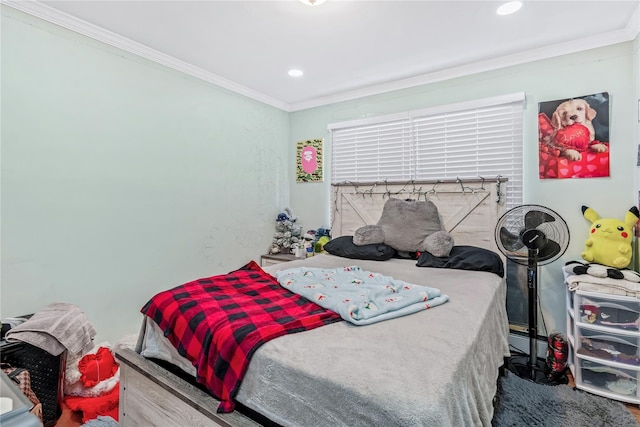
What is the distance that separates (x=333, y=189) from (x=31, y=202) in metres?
2.66

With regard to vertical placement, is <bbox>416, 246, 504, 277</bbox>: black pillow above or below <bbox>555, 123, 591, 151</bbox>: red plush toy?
below

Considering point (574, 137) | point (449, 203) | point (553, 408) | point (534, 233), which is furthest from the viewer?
point (449, 203)

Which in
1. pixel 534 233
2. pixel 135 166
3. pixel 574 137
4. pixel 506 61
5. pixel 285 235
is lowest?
pixel 285 235

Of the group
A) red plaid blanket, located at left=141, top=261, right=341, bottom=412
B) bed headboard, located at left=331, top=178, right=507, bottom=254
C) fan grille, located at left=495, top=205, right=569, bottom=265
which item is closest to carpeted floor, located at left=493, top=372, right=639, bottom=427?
fan grille, located at left=495, top=205, right=569, bottom=265

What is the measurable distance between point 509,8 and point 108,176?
312 centimetres

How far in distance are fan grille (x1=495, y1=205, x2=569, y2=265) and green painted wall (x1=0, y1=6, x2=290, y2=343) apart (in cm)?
258

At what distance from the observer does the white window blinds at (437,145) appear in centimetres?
282

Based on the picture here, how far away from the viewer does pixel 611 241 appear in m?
2.24

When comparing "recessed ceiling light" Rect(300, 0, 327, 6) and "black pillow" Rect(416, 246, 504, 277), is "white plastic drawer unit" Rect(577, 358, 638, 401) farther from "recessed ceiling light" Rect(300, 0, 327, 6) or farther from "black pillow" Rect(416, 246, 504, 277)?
"recessed ceiling light" Rect(300, 0, 327, 6)

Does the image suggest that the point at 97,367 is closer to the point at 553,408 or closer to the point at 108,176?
the point at 108,176

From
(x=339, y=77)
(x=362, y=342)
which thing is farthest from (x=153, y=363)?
→ (x=339, y=77)

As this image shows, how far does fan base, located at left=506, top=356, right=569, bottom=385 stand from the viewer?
226 cm

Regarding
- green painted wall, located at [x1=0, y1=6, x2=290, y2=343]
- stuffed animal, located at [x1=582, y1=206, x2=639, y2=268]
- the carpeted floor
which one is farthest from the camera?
stuffed animal, located at [x1=582, y1=206, x2=639, y2=268]

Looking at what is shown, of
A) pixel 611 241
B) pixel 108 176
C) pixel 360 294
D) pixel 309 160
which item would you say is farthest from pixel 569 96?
pixel 108 176
